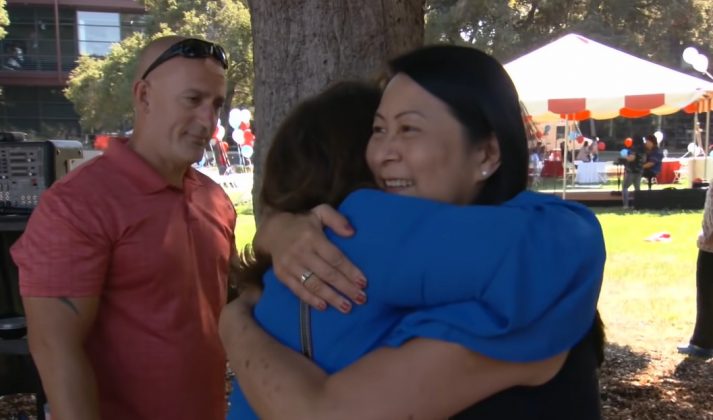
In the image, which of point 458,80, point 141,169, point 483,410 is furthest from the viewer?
point 141,169

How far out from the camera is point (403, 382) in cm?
109

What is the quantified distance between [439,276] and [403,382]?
0.16 m

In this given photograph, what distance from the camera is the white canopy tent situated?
12.8 m

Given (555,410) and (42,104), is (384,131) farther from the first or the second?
(42,104)

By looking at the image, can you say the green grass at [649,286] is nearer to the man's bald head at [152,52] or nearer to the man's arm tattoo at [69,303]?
the man's bald head at [152,52]

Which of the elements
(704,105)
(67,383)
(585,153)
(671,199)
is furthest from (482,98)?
(585,153)

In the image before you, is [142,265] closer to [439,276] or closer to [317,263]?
[317,263]

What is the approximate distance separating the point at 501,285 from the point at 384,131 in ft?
1.30

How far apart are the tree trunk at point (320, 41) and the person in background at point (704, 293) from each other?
3.71 meters

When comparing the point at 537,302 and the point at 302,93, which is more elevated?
the point at 302,93

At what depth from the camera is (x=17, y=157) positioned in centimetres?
303

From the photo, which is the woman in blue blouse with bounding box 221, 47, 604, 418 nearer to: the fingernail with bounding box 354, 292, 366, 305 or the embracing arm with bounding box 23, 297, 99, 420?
the fingernail with bounding box 354, 292, 366, 305

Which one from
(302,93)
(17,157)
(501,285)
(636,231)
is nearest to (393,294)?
(501,285)

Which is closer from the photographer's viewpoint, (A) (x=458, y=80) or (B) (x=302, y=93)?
(A) (x=458, y=80)
